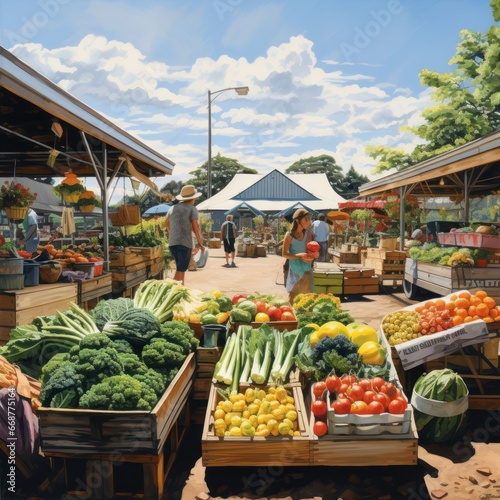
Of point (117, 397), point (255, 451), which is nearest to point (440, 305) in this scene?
point (255, 451)

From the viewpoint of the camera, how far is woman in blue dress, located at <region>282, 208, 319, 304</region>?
675 centimetres

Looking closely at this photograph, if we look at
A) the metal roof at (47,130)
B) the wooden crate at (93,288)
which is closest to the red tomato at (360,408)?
the metal roof at (47,130)

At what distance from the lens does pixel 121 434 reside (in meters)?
3.11

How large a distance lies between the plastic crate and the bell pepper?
12.3ft

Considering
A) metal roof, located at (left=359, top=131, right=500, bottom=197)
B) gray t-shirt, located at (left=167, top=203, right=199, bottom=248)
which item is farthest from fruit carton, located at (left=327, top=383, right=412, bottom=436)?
gray t-shirt, located at (left=167, top=203, right=199, bottom=248)

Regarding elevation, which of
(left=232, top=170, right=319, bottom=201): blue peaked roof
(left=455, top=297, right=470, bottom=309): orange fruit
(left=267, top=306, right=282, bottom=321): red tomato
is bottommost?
(left=267, top=306, right=282, bottom=321): red tomato

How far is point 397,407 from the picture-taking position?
11.4 ft

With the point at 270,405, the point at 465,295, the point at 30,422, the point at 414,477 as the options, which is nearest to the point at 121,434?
the point at 30,422

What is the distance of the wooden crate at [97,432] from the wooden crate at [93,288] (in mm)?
3777

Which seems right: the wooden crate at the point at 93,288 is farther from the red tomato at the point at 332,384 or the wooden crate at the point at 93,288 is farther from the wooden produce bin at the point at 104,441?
the red tomato at the point at 332,384

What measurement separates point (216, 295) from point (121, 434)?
2.72m

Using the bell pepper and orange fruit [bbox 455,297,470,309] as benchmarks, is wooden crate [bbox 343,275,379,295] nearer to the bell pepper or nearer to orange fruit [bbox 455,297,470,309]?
orange fruit [bbox 455,297,470,309]

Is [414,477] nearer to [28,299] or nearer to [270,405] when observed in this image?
[270,405]

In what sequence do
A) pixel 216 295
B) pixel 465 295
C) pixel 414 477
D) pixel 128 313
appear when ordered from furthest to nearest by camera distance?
pixel 216 295 → pixel 465 295 → pixel 128 313 → pixel 414 477
